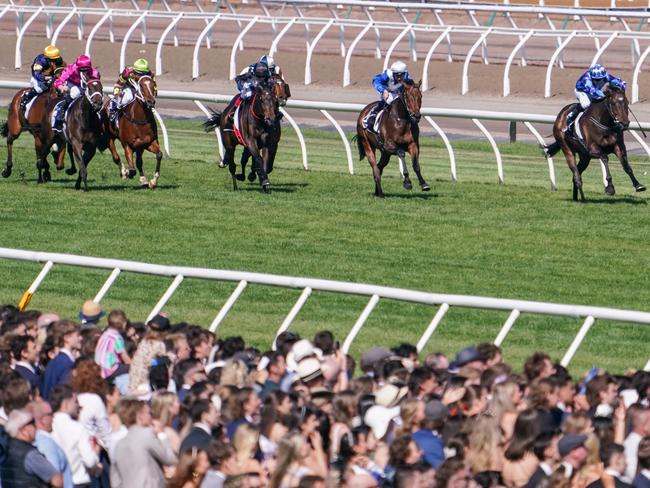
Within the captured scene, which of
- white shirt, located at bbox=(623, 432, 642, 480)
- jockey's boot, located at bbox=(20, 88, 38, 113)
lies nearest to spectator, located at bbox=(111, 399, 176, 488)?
white shirt, located at bbox=(623, 432, 642, 480)

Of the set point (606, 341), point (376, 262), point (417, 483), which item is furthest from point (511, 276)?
point (417, 483)

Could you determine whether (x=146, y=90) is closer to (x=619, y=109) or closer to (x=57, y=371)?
(x=619, y=109)

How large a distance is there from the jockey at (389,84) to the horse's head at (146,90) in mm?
2509

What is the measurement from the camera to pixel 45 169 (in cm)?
2095

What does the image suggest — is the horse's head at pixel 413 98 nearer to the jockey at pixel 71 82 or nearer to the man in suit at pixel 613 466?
the jockey at pixel 71 82

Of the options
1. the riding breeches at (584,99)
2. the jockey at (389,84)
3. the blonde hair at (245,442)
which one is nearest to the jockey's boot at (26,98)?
the jockey at (389,84)

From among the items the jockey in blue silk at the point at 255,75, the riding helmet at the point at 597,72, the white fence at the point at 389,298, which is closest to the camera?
the white fence at the point at 389,298

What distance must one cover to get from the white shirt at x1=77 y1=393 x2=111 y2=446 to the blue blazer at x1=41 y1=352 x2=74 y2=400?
735mm

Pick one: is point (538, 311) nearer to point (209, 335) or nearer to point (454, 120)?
point (209, 335)

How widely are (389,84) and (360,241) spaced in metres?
2.96

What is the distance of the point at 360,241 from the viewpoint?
16.7 metres

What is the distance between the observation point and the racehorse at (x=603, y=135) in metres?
18.1

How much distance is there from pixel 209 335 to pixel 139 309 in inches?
167

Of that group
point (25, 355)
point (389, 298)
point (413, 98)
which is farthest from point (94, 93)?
point (25, 355)
